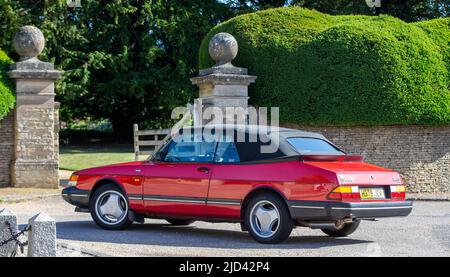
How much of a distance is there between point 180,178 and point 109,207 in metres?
1.34

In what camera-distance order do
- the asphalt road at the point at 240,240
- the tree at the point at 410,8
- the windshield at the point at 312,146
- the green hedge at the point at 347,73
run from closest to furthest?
1. the asphalt road at the point at 240,240
2. the windshield at the point at 312,146
3. the green hedge at the point at 347,73
4. the tree at the point at 410,8

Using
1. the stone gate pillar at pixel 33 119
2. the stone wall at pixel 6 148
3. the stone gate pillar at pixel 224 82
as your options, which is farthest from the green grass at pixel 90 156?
the stone gate pillar at pixel 224 82

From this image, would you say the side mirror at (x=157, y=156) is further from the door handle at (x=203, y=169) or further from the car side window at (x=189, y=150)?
the door handle at (x=203, y=169)

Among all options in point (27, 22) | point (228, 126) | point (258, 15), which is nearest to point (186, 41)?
point (27, 22)

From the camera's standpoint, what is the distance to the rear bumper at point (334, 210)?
9.06 meters

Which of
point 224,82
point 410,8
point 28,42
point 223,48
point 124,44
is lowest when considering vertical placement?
point 224,82

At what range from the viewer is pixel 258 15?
60.2 ft

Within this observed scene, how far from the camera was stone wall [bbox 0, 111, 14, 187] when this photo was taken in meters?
17.4

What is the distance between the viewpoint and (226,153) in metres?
10.1

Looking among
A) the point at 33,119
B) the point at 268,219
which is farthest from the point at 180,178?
the point at 33,119

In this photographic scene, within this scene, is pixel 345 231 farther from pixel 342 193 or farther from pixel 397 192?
pixel 342 193

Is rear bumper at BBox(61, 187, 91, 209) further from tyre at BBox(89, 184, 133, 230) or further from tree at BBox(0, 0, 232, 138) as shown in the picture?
tree at BBox(0, 0, 232, 138)

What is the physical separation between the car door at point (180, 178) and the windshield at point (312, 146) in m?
1.14

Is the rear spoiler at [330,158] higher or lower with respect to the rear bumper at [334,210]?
higher
